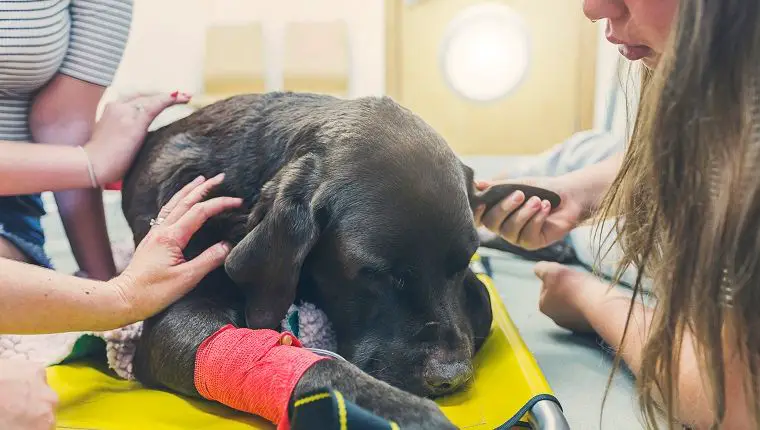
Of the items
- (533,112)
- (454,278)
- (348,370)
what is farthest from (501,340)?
(533,112)

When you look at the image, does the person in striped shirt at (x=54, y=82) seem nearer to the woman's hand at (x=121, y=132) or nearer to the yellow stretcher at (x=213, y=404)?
the woman's hand at (x=121, y=132)

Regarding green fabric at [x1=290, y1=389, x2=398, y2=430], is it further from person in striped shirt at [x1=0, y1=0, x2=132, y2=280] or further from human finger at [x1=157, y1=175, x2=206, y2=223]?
person in striped shirt at [x1=0, y1=0, x2=132, y2=280]

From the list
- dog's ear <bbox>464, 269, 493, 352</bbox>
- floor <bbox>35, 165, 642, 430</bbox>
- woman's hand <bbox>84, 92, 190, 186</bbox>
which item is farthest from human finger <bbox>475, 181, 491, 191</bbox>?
woman's hand <bbox>84, 92, 190, 186</bbox>

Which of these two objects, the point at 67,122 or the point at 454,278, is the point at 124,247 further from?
the point at 454,278

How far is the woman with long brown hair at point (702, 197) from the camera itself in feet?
2.47

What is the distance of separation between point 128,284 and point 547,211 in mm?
906

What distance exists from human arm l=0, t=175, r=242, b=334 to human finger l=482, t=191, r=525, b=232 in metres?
0.58

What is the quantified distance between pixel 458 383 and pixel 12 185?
0.98 m

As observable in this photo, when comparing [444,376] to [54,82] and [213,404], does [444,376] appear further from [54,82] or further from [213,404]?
[54,82]

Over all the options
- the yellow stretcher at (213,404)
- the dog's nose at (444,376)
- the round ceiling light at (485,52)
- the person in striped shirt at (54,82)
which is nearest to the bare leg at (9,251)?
the person in striped shirt at (54,82)

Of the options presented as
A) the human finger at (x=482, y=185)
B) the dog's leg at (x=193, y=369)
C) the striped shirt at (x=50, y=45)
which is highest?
the striped shirt at (x=50, y=45)

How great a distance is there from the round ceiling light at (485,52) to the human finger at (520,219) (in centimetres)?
192

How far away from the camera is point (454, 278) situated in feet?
3.84

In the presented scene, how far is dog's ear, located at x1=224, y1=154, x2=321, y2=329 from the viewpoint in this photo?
1119mm
